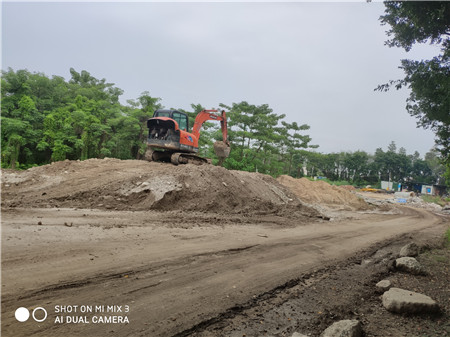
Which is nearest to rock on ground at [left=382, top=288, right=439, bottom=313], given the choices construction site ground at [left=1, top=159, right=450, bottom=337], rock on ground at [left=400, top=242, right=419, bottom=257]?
construction site ground at [left=1, top=159, right=450, bottom=337]

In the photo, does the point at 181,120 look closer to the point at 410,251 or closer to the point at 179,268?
the point at 179,268

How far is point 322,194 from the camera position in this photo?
915 inches

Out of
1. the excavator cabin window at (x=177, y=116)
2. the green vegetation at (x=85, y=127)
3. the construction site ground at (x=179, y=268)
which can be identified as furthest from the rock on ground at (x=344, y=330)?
the green vegetation at (x=85, y=127)

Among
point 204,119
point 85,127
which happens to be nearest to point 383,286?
point 204,119

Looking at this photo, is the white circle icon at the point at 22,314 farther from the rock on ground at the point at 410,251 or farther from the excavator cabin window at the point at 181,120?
the excavator cabin window at the point at 181,120

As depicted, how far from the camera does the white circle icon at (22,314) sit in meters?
2.69

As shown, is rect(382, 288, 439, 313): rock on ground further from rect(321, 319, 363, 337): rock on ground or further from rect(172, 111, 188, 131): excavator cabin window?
rect(172, 111, 188, 131): excavator cabin window

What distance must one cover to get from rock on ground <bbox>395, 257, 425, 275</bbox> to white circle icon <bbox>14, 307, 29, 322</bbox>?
6.77 m

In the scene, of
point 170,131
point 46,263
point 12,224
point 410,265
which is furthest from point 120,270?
point 170,131

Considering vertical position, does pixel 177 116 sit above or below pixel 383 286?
above

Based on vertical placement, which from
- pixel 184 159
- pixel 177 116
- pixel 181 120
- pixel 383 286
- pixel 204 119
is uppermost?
pixel 204 119

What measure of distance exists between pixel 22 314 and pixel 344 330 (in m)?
3.47

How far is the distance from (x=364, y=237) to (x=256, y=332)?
8050 mm

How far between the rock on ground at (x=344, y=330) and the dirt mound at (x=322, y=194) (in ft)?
63.6
